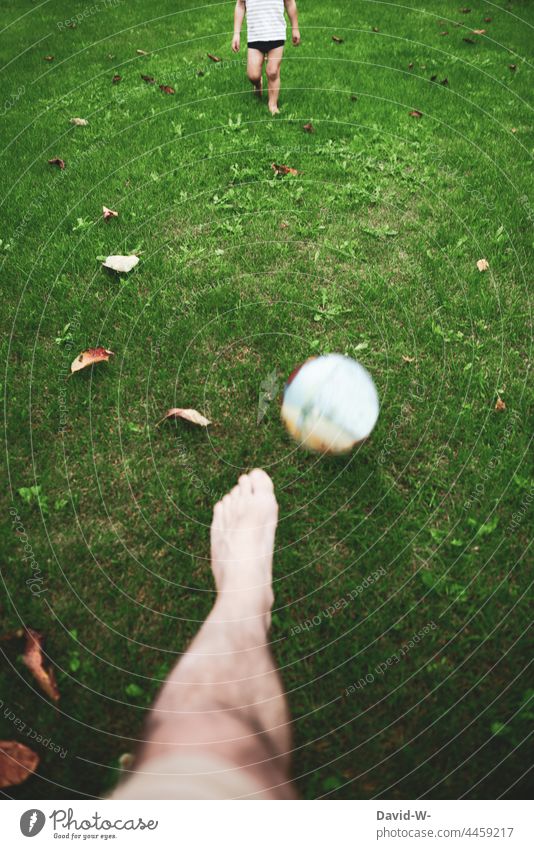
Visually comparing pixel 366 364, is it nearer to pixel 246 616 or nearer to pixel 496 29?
pixel 246 616

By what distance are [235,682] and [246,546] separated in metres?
0.46

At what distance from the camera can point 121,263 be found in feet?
9.37

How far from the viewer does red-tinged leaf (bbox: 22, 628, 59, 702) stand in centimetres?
163

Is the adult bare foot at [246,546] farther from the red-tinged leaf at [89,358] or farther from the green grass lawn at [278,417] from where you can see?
the red-tinged leaf at [89,358]

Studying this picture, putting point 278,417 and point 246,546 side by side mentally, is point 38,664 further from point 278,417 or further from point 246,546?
point 278,417

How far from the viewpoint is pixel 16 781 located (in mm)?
1456

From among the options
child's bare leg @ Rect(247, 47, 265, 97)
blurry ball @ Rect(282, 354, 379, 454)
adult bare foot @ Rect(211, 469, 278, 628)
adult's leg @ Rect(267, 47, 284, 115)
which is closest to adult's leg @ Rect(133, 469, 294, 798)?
adult bare foot @ Rect(211, 469, 278, 628)

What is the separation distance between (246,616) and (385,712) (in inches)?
20.8

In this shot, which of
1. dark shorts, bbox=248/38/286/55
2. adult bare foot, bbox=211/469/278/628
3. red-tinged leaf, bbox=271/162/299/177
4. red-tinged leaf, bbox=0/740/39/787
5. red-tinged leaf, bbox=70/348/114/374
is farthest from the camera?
dark shorts, bbox=248/38/286/55

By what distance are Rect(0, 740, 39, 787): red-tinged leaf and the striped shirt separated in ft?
16.7

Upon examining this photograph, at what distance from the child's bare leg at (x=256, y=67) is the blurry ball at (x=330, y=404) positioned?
3370mm

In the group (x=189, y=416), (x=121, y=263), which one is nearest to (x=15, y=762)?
(x=189, y=416)

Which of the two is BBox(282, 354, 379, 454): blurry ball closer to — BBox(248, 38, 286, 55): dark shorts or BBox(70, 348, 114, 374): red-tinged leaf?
BBox(70, 348, 114, 374): red-tinged leaf

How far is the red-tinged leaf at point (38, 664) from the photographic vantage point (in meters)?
1.63
